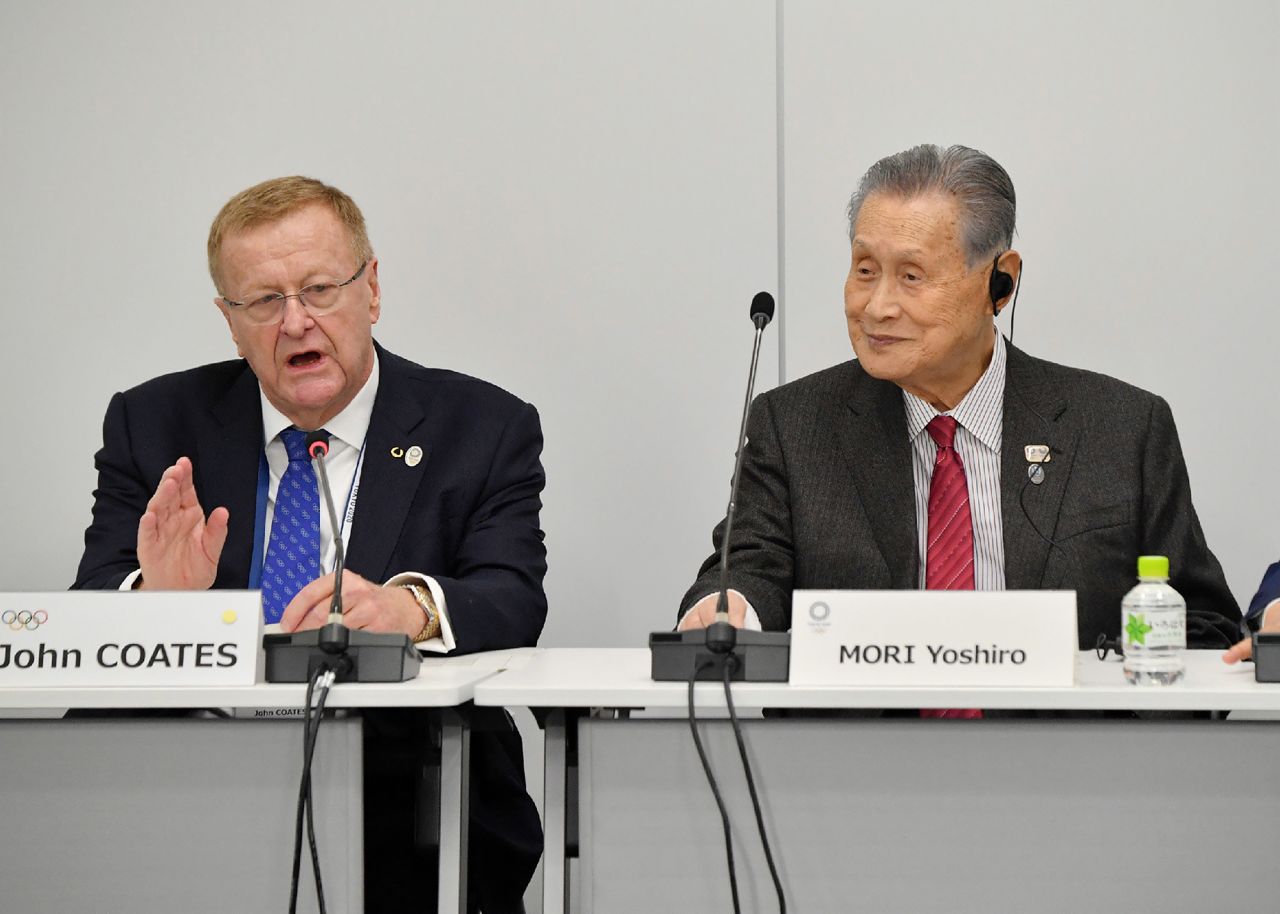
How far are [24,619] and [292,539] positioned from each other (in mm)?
720

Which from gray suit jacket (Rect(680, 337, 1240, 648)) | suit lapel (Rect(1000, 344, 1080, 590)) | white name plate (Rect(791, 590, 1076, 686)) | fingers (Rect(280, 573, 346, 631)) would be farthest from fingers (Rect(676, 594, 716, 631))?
suit lapel (Rect(1000, 344, 1080, 590))

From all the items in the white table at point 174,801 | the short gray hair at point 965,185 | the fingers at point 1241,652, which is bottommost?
the white table at point 174,801

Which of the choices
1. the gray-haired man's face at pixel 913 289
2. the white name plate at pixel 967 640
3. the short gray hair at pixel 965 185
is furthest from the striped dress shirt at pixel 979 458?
the white name plate at pixel 967 640

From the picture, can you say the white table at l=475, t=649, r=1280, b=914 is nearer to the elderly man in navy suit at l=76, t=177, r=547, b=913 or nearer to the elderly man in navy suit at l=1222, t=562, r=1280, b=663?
the elderly man in navy suit at l=1222, t=562, r=1280, b=663

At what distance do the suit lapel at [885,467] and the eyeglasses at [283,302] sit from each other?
936mm

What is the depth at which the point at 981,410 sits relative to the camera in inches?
97.2

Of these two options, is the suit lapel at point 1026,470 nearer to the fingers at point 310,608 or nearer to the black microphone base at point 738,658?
the black microphone base at point 738,658

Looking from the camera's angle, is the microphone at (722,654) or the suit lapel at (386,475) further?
the suit lapel at (386,475)

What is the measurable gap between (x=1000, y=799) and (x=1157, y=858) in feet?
0.60

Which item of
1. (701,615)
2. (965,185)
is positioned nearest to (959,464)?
(965,185)

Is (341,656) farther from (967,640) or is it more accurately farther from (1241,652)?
(1241,652)

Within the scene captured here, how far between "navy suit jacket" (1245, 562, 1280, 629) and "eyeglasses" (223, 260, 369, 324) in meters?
1.58

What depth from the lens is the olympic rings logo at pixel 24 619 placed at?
1662 millimetres

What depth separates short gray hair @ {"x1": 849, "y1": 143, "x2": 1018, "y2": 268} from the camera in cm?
239
